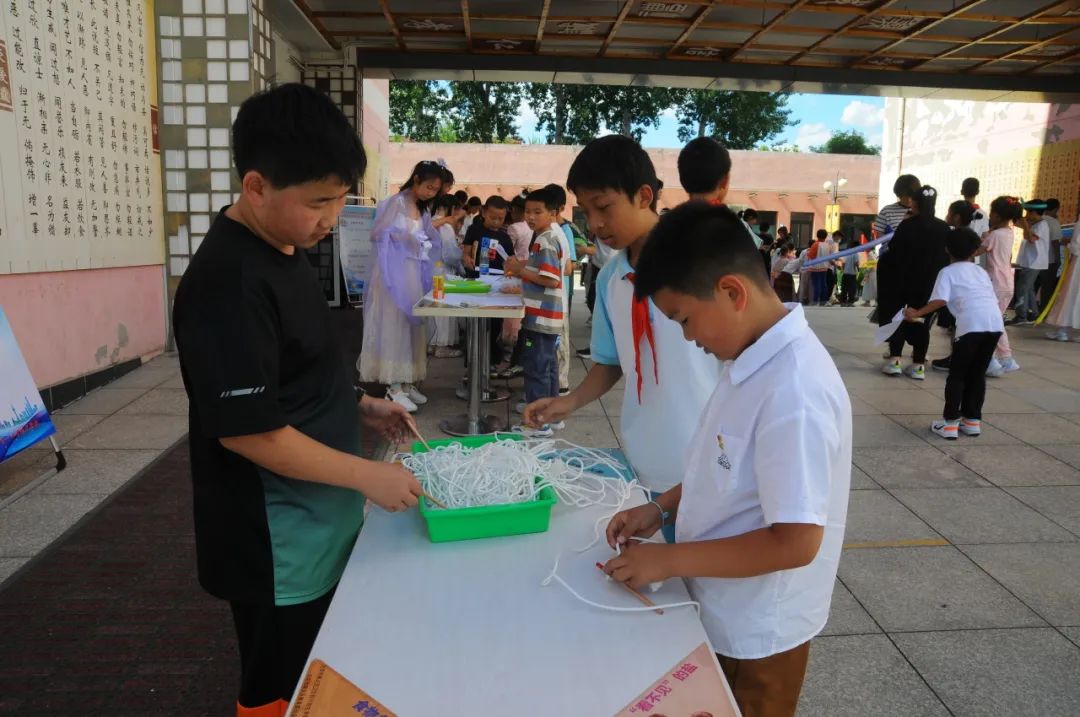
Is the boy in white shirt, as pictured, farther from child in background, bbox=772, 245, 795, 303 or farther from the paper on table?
child in background, bbox=772, 245, 795, 303

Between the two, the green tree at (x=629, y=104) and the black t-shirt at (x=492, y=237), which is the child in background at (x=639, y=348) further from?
the green tree at (x=629, y=104)

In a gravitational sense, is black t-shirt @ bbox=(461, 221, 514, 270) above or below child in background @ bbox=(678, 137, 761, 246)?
below

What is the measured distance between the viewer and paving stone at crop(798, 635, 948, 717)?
2045mm

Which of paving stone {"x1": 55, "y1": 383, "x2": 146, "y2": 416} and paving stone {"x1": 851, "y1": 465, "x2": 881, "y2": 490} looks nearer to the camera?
paving stone {"x1": 851, "y1": 465, "x2": 881, "y2": 490}

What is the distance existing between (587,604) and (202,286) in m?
0.79

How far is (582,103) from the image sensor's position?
29.3m

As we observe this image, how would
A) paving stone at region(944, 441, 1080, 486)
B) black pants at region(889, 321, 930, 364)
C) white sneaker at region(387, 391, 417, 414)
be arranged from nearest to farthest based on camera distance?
paving stone at region(944, 441, 1080, 486) < white sneaker at region(387, 391, 417, 414) < black pants at region(889, 321, 930, 364)

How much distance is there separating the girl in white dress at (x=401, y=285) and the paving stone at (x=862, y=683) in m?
3.31

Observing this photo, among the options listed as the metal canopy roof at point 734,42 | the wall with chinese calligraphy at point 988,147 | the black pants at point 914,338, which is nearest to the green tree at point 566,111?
the wall with chinese calligraphy at point 988,147

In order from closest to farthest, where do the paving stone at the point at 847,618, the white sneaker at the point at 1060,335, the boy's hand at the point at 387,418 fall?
the boy's hand at the point at 387,418 → the paving stone at the point at 847,618 → the white sneaker at the point at 1060,335

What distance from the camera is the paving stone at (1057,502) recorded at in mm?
3379

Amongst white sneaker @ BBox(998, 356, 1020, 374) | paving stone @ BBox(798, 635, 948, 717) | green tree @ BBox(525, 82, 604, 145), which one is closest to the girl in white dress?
paving stone @ BBox(798, 635, 948, 717)

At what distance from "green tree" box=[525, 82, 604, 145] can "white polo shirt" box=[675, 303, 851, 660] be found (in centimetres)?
2899

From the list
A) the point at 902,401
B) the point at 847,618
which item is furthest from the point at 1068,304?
the point at 847,618
